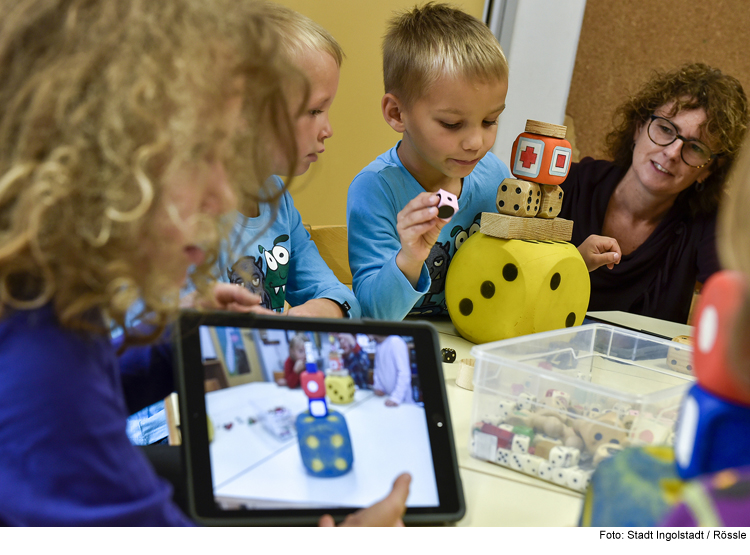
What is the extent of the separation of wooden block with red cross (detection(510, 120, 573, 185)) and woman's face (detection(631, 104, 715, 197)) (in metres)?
0.44

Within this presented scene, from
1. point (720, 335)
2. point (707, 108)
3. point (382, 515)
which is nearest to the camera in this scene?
point (720, 335)

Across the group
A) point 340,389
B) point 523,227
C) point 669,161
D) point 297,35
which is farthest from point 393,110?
point 340,389

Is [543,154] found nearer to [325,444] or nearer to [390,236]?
[390,236]

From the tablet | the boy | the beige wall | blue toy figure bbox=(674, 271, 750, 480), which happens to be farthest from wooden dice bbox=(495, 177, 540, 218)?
the beige wall

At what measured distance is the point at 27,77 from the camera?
1.12 ft

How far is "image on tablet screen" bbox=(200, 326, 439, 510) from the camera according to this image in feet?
1.47

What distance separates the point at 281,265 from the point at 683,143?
2.79ft

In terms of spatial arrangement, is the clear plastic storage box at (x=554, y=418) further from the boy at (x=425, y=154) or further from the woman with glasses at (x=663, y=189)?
the woman with glasses at (x=663, y=189)

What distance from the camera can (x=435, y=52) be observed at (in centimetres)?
98

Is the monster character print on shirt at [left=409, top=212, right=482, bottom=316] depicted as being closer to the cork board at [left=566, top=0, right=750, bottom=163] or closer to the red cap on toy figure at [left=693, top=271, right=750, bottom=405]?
the red cap on toy figure at [left=693, top=271, right=750, bottom=405]

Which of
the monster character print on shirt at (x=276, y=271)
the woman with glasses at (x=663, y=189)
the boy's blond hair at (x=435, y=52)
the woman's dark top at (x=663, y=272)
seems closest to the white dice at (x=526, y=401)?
the monster character print on shirt at (x=276, y=271)

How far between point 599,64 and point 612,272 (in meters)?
1.02

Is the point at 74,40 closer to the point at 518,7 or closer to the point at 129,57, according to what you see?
the point at 129,57

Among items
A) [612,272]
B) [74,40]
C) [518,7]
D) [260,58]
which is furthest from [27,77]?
[518,7]
